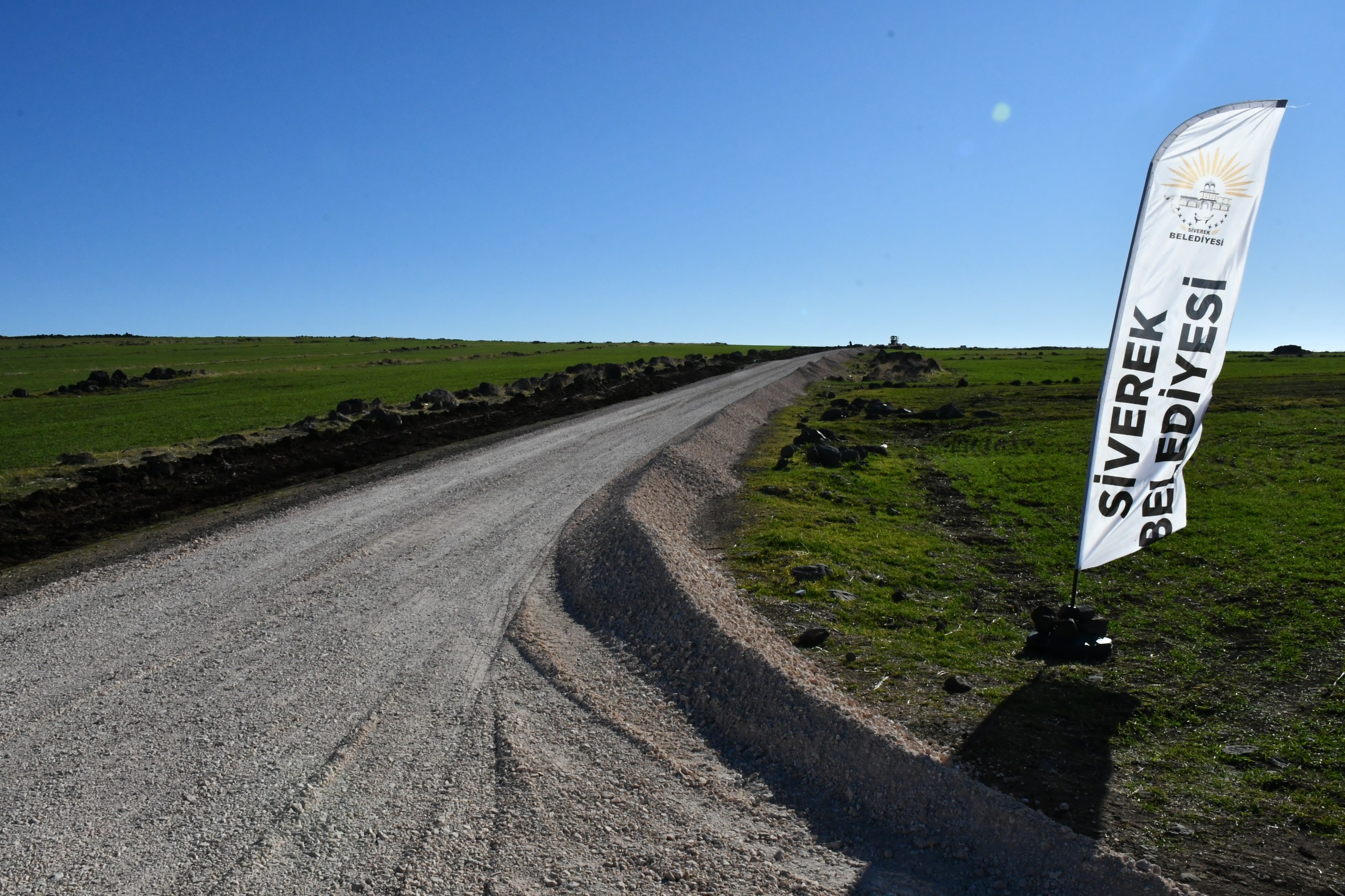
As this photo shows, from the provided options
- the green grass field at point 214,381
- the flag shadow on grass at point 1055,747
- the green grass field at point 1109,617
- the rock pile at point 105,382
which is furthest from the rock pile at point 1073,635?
the rock pile at point 105,382

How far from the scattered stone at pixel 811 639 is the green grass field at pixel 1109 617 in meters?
0.12

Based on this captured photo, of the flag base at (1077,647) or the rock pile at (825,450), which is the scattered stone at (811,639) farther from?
the rock pile at (825,450)

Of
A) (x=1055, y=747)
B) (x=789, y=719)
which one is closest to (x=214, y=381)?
(x=789, y=719)

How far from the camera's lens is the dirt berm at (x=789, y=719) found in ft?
17.7

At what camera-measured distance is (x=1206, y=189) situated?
8109 mm

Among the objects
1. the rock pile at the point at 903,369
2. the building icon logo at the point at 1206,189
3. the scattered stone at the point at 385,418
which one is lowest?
the scattered stone at the point at 385,418

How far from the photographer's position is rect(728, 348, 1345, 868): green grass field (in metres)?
6.18

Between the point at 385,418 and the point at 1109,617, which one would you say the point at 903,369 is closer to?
the point at 385,418

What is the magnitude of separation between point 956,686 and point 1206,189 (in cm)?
555

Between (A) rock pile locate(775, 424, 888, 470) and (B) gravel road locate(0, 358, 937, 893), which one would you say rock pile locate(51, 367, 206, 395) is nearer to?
(A) rock pile locate(775, 424, 888, 470)

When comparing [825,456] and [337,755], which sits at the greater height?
[825,456]

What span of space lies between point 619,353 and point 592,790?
10910 cm

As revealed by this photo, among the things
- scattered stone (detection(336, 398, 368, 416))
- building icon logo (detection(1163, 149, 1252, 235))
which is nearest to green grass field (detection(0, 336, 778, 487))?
scattered stone (detection(336, 398, 368, 416))

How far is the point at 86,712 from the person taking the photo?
757 cm
